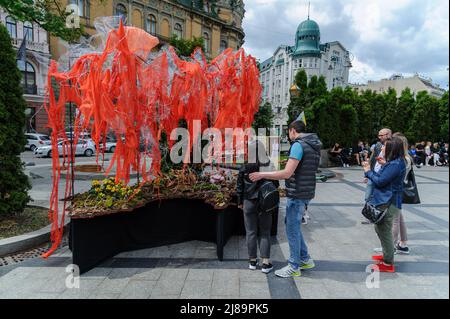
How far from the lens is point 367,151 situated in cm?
1700

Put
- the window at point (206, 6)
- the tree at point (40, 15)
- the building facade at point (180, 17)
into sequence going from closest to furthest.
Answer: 1. the tree at point (40, 15)
2. the building facade at point (180, 17)
3. the window at point (206, 6)

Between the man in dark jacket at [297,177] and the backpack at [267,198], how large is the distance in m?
0.14

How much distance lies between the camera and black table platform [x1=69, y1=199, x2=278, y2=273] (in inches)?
147

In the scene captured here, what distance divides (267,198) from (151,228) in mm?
1942

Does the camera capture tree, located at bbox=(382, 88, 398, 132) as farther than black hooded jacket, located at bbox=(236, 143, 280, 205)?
Yes

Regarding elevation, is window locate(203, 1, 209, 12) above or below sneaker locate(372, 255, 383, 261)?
above

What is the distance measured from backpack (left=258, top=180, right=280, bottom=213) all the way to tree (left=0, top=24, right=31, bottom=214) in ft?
13.8

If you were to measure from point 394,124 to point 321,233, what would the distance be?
23.0 metres

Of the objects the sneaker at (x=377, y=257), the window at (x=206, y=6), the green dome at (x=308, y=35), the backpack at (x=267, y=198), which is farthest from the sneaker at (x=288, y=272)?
the window at (x=206, y=6)

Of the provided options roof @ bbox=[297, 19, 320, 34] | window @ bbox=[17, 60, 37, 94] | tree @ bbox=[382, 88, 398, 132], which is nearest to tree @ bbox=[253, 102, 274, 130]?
roof @ bbox=[297, 19, 320, 34]

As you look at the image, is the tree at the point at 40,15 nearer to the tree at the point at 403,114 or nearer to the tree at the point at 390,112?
the tree at the point at 390,112

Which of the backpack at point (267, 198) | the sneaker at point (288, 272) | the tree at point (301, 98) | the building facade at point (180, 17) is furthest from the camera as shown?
the building facade at point (180, 17)

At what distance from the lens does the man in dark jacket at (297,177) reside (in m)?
3.43

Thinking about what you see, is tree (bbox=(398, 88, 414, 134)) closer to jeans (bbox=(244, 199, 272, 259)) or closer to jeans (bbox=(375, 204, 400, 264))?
→ jeans (bbox=(375, 204, 400, 264))
